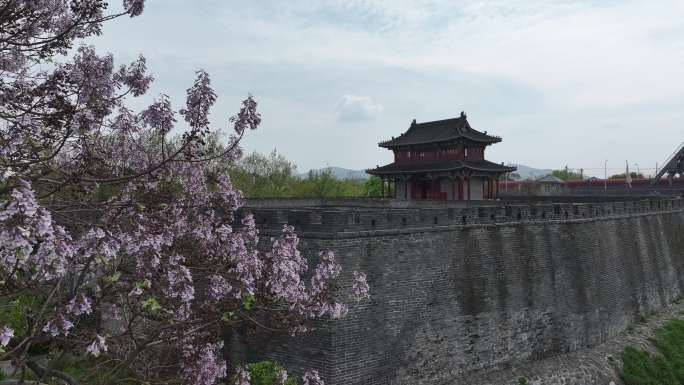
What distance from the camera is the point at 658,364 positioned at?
18312mm

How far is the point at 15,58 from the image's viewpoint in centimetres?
632

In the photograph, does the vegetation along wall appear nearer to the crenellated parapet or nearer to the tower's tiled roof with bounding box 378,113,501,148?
the crenellated parapet

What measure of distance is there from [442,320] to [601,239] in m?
9.69

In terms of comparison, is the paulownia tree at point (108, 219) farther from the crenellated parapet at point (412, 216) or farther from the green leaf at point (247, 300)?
the crenellated parapet at point (412, 216)

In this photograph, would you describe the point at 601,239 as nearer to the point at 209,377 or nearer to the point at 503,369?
the point at 503,369

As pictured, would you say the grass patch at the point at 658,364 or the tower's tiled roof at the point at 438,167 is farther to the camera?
the tower's tiled roof at the point at 438,167

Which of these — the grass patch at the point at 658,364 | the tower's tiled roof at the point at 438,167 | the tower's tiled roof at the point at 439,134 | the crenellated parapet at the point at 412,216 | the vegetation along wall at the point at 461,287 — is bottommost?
the grass patch at the point at 658,364

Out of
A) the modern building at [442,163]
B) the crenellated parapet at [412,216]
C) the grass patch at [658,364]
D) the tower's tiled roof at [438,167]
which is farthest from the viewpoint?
the modern building at [442,163]

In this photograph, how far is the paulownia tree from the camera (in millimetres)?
4852

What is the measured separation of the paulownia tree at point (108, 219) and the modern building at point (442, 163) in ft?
72.9

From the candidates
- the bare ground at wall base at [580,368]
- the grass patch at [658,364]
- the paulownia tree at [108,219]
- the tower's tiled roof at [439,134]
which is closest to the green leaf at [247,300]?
the paulownia tree at [108,219]

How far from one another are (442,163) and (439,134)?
2.16m

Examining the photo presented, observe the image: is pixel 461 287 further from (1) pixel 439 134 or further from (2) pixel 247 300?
(1) pixel 439 134

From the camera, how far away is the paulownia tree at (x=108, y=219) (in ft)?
15.9
